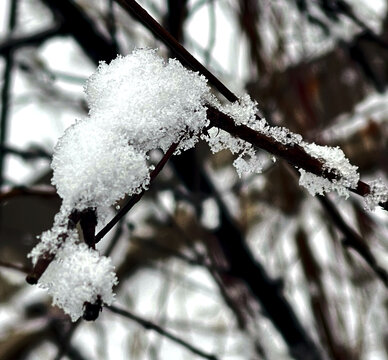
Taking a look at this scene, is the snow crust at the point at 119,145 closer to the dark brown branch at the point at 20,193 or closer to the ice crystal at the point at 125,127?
the ice crystal at the point at 125,127

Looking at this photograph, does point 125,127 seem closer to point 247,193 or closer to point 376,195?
point 376,195

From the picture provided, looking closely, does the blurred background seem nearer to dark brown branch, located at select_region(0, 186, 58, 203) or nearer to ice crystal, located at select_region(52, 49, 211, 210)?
dark brown branch, located at select_region(0, 186, 58, 203)

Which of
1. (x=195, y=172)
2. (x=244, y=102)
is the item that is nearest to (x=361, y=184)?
(x=244, y=102)

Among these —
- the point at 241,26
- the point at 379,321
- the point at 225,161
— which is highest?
the point at 241,26

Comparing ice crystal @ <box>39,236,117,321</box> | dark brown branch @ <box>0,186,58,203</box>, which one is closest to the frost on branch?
ice crystal @ <box>39,236,117,321</box>

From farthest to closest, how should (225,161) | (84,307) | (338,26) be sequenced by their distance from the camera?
(225,161) → (338,26) → (84,307)

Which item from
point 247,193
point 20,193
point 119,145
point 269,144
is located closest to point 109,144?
point 119,145

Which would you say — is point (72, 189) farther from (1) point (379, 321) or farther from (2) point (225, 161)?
(2) point (225, 161)

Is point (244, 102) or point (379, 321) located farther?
point (379, 321)
